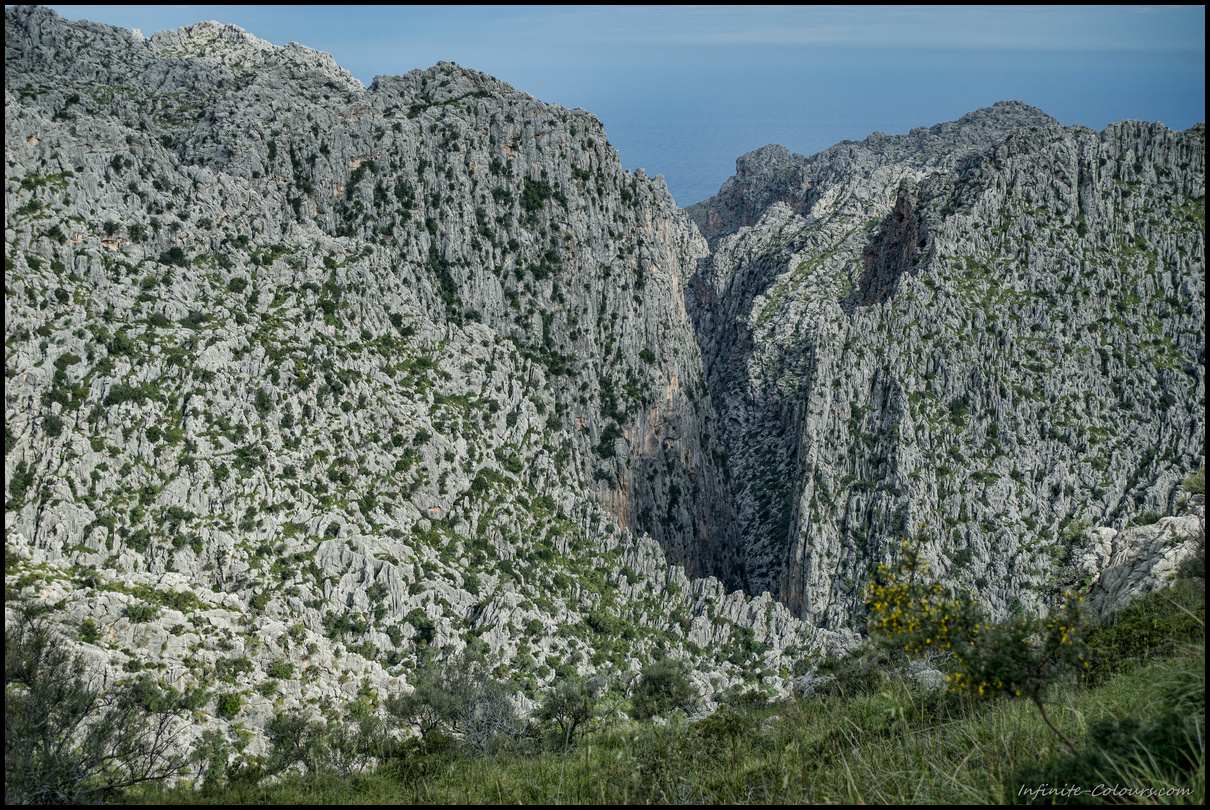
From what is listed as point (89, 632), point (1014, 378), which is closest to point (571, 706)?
point (89, 632)

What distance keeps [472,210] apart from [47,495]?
220 ft

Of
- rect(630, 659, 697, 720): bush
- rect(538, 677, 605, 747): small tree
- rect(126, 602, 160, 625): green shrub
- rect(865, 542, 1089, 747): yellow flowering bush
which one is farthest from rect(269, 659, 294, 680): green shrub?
rect(865, 542, 1089, 747): yellow flowering bush

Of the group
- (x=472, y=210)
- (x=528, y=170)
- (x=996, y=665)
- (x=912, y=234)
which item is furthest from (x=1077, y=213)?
(x=996, y=665)

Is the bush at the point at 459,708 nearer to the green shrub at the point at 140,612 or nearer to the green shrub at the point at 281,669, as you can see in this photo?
the green shrub at the point at 281,669

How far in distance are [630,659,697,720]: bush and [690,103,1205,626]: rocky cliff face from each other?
3822 centimetres

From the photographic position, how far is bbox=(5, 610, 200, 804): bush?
21.8m

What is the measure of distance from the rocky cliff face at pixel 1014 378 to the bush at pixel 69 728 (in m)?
77.0

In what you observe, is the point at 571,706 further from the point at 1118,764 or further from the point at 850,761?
the point at 1118,764

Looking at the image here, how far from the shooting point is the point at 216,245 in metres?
74.2

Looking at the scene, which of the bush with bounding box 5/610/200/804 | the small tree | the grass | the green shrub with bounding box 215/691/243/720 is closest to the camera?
the grass

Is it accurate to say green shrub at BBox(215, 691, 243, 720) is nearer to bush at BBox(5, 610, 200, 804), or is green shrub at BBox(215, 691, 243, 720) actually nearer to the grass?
bush at BBox(5, 610, 200, 804)

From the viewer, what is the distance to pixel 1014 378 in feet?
308

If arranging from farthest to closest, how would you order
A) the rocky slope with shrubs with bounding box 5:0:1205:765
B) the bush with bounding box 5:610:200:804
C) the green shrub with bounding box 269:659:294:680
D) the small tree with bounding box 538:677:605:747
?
the rocky slope with shrubs with bounding box 5:0:1205:765
the green shrub with bounding box 269:659:294:680
the small tree with bounding box 538:677:605:747
the bush with bounding box 5:610:200:804

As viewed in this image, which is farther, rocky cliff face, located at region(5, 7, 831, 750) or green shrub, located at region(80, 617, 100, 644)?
rocky cliff face, located at region(5, 7, 831, 750)
